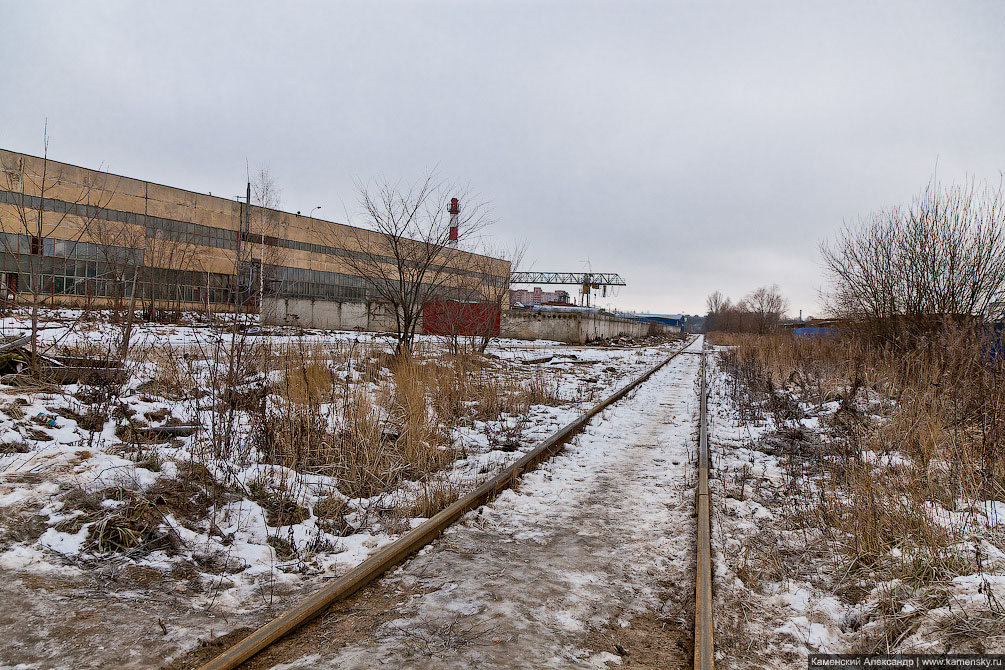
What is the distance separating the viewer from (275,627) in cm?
278

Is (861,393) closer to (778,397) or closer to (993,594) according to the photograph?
(778,397)

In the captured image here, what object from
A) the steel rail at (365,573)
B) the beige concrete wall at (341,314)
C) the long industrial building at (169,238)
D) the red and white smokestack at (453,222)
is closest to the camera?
the steel rail at (365,573)

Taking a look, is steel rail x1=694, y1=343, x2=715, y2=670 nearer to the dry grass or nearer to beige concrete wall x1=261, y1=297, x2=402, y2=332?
the dry grass

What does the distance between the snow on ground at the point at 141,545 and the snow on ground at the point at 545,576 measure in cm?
65

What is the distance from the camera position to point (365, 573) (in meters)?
3.41

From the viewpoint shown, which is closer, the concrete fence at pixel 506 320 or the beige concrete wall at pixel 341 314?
the beige concrete wall at pixel 341 314

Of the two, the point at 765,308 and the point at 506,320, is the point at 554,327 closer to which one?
the point at 506,320

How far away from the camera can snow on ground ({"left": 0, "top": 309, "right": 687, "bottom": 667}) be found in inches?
113

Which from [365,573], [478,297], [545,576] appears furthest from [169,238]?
[545,576]

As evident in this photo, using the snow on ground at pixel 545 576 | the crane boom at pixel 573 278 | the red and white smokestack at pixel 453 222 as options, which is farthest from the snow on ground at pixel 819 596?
the crane boom at pixel 573 278

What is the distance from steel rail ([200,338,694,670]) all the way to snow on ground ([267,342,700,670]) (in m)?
0.10

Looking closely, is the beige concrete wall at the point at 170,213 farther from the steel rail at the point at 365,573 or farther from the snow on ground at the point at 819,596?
the snow on ground at the point at 819,596

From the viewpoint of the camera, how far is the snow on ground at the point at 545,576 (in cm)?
277

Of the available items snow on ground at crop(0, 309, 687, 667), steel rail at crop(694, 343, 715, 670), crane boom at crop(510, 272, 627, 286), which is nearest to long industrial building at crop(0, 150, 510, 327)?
snow on ground at crop(0, 309, 687, 667)
